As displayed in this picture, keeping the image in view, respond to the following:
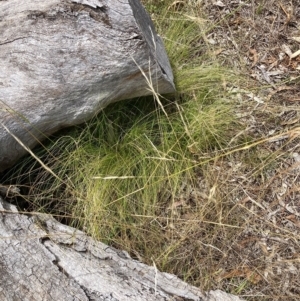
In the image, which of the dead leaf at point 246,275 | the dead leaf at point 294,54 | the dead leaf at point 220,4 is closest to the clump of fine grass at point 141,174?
the dead leaf at point 246,275

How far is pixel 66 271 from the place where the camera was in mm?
1618

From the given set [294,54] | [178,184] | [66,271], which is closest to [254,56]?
[294,54]

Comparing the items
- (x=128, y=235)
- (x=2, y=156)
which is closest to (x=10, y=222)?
(x=2, y=156)

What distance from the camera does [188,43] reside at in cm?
250

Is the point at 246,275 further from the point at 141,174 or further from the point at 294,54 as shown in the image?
the point at 294,54

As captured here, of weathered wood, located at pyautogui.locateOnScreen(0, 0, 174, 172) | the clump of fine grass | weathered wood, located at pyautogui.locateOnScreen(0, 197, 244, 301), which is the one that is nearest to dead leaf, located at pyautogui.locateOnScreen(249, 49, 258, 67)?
the clump of fine grass

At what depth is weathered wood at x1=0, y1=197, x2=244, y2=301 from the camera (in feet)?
5.11

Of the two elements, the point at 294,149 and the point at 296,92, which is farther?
the point at 296,92

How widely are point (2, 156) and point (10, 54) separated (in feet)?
1.54

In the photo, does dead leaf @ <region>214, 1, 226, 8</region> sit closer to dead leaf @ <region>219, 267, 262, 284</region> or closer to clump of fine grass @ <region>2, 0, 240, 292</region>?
clump of fine grass @ <region>2, 0, 240, 292</region>

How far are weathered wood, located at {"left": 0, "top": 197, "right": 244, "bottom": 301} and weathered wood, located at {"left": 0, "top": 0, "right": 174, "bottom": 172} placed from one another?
17.2 inches

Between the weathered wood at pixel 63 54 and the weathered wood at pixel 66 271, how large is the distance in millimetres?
437

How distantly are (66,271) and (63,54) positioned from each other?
0.88m

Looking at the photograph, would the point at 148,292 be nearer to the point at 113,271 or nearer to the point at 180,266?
the point at 113,271
